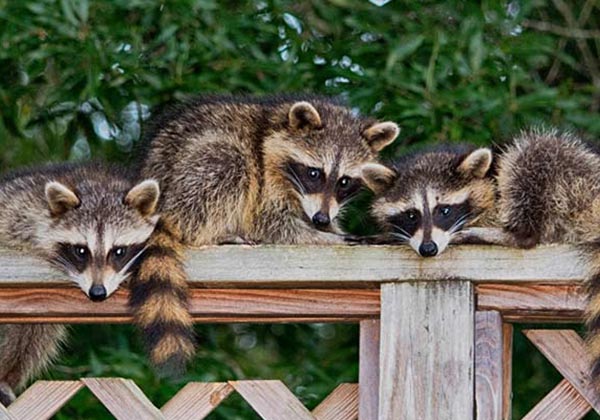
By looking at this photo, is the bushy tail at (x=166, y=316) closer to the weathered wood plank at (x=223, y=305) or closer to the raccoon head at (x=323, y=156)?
the weathered wood plank at (x=223, y=305)

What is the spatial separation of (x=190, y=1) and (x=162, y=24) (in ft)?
0.63

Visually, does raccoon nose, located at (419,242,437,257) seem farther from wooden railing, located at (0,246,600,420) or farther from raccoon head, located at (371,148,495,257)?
raccoon head, located at (371,148,495,257)

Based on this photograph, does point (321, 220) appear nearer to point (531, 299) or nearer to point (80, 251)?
point (80, 251)

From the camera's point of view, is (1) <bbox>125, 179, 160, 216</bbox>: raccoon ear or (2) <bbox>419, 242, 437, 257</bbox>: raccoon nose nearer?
(2) <bbox>419, 242, 437, 257</bbox>: raccoon nose

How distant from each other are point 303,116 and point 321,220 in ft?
1.37

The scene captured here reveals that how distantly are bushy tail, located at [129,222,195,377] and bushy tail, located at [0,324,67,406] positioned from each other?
98cm

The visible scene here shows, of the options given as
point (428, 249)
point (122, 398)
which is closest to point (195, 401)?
point (122, 398)

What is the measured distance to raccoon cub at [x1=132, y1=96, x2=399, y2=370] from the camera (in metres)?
5.14

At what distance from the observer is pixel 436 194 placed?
17.0 feet

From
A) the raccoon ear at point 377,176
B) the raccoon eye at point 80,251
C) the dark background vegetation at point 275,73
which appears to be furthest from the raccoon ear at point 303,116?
the dark background vegetation at point 275,73

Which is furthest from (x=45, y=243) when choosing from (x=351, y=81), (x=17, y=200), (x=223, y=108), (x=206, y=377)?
(x=351, y=81)

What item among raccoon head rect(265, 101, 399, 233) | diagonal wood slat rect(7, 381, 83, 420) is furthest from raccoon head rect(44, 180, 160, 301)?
raccoon head rect(265, 101, 399, 233)

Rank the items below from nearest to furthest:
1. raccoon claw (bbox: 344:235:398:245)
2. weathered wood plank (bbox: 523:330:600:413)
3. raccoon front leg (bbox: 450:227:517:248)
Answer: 1. weathered wood plank (bbox: 523:330:600:413)
2. raccoon front leg (bbox: 450:227:517:248)
3. raccoon claw (bbox: 344:235:398:245)

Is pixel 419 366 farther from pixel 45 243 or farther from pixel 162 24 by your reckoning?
pixel 162 24
